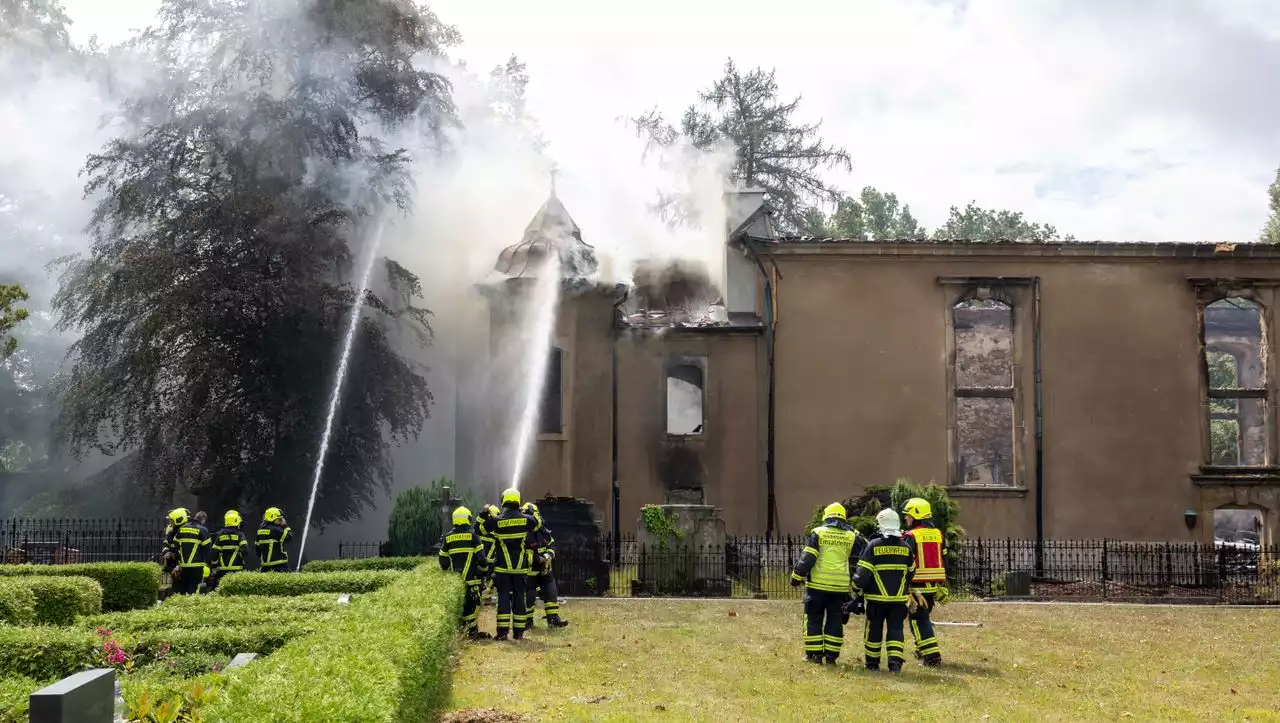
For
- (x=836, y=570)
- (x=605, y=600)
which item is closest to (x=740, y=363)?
(x=605, y=600)

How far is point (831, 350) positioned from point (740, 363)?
229 centimetres

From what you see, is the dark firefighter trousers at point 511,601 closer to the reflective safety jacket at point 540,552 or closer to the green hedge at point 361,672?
the reflective safety jacket at point 540,552

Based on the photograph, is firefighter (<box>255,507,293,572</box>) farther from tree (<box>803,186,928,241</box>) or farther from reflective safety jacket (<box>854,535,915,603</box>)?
tree (<box>803,186,928,241</box>)

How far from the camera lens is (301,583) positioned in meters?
17.1

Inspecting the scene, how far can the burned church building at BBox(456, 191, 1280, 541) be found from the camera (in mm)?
29203

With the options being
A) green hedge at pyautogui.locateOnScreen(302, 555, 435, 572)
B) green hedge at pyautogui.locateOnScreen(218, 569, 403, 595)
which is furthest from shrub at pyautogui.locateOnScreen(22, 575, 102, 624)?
green hedge at pyautogui.locateOnScreen(302, 555, 435, 572)

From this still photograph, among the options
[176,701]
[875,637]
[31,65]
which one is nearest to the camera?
[176,701]

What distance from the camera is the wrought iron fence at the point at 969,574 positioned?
21.2 metres

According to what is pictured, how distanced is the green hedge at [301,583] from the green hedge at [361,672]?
394 cm

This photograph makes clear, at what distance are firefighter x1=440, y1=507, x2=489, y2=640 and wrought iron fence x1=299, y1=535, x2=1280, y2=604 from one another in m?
4.75

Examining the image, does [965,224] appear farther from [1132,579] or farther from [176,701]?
[176,701]

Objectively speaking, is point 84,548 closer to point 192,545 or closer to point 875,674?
point 192,545

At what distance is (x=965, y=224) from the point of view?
229 feet

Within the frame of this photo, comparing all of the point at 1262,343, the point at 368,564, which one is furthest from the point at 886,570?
the point at 1262,343
